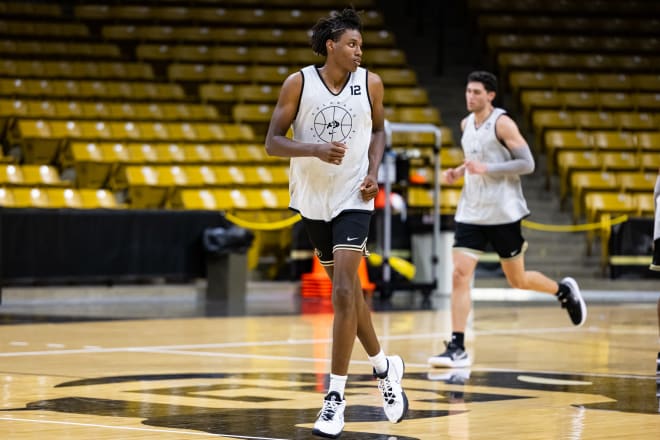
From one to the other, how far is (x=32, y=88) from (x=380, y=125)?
49.3 ft

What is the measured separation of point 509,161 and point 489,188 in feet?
0.85

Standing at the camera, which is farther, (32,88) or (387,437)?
(32,88)

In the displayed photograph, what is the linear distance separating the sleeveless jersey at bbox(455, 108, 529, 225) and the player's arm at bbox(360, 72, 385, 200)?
3.03 m

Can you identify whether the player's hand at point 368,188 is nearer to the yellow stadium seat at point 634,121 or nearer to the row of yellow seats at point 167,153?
the row of yellow seats at point 167,153

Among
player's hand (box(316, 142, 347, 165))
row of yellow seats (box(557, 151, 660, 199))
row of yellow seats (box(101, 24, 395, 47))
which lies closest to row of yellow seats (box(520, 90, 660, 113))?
row of yellow seats (box(557, 151, 660, 199))

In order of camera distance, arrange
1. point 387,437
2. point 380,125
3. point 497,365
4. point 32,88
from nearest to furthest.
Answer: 1. point 387,437
2. point 380,125
3. point 497,365
4. point 32,88

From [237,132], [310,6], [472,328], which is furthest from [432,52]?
[472,328]

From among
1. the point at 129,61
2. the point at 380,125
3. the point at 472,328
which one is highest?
the point at 129,61

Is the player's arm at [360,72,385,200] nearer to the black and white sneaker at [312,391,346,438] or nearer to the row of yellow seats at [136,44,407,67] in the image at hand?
the black and white sneaker at [312,391,346,438]

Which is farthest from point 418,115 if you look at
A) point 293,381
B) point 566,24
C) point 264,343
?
point 293,381

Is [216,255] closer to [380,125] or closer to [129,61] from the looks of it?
[129,61]

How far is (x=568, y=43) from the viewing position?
26516mm

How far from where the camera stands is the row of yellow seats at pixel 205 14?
80.9 feet

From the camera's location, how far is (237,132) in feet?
69.9
